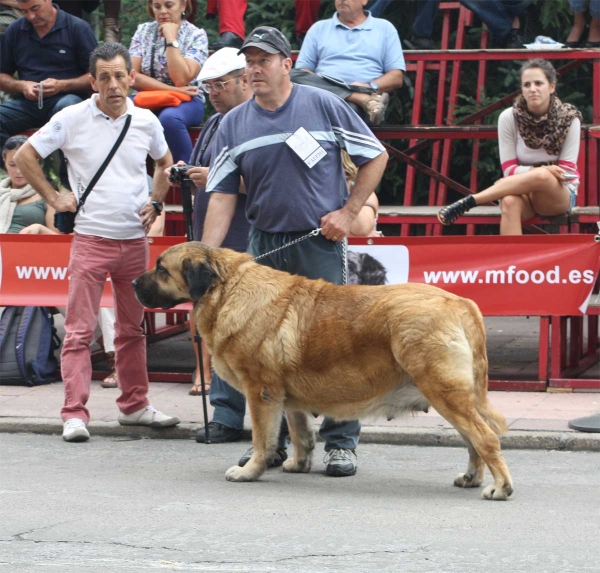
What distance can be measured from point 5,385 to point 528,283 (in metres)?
4.33

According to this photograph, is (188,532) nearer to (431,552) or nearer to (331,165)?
(431,552)

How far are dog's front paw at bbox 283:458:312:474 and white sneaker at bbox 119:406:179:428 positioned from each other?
1371 millimetres

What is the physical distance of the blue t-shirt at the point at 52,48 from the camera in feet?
36.6

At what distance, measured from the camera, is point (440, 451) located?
281 inches

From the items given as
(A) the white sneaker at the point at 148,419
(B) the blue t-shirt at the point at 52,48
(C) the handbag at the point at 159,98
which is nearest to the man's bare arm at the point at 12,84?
(B) the blue t-shirt at the point at 52,48

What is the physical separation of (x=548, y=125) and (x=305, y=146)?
355 cm

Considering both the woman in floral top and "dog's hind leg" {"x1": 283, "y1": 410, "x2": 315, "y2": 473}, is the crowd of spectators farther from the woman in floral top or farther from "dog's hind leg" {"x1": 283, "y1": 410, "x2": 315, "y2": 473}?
"dog's hind leg" {"x1": 283, "y1": 410, "x2": 315, "y2": 473}

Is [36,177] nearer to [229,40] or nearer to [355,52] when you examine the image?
[355,52]

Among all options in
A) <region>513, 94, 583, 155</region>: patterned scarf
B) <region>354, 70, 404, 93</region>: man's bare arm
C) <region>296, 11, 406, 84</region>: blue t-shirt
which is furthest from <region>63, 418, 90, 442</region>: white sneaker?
<region>296, 11, 406, 84</region>: blue t-shirt

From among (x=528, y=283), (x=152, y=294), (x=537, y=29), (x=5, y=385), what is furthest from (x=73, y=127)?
(x=537, y=29)

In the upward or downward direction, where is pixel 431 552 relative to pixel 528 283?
downward

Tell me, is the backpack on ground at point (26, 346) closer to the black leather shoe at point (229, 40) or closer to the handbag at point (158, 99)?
the handbag at point (158, 99)

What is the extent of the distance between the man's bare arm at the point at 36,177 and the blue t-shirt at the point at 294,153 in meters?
1.42

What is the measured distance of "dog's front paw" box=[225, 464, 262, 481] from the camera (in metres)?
6.22
